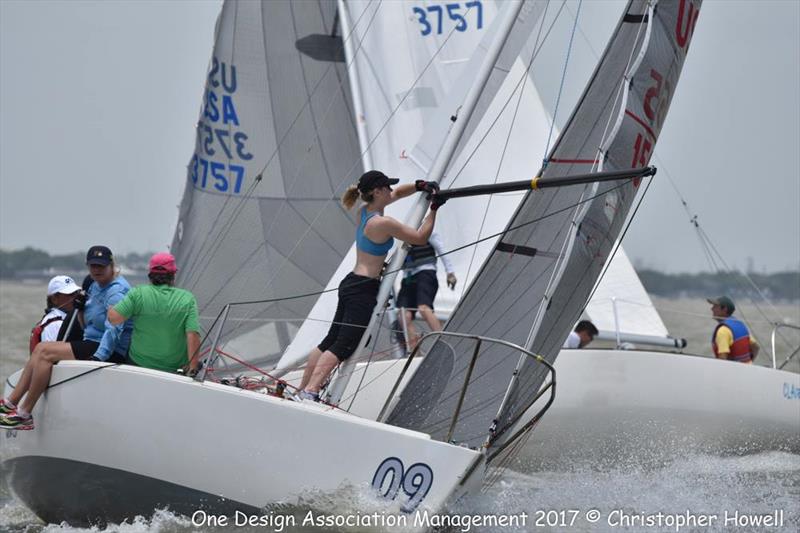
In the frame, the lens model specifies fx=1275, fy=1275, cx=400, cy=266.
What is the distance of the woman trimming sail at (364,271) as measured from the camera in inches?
212

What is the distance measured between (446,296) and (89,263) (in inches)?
186

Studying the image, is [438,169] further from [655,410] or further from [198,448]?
[655,410]

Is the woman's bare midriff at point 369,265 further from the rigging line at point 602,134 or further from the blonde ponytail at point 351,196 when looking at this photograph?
the rigging line at point 602,134

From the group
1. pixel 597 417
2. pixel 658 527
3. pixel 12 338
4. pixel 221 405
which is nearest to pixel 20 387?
pixel 221 405

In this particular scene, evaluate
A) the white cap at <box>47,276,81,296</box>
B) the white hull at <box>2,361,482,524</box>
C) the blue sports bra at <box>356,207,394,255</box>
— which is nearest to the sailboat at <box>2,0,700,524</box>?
the white hull at <box>2,361,482,524</box>

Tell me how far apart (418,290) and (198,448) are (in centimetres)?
352

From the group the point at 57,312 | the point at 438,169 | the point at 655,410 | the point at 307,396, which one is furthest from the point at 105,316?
the point at 655,410

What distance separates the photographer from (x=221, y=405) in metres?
4.83

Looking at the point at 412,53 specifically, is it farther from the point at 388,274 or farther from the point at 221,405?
the point at 221,405

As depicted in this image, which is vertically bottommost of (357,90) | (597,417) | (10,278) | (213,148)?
(10,278)

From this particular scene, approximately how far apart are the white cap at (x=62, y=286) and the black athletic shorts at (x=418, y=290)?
275cm

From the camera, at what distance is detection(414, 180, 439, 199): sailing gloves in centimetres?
559

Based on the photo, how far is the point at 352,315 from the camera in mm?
5484

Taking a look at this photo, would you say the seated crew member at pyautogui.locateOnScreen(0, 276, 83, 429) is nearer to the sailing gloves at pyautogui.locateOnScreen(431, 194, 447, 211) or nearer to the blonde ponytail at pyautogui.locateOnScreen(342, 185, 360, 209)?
the blonde ponytail at pyautogui.locateOnScreen(342, 185, 360, 209)
